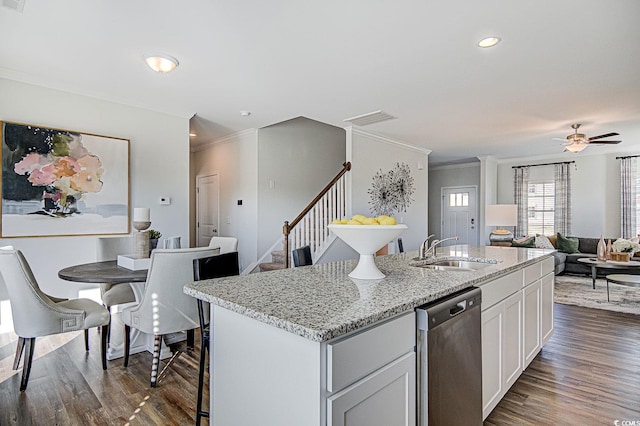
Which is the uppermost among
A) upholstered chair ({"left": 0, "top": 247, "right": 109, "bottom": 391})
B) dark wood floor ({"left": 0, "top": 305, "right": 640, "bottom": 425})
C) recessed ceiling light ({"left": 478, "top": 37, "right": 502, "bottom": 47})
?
recessed ceiling light ({"left": 478, "top": 37, "right": 502, "bottom": 47})

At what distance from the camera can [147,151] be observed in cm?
421

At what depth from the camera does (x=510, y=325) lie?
2166mm

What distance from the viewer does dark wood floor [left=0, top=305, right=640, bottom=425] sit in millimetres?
2049

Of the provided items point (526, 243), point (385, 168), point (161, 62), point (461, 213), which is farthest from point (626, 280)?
point (161, 62)

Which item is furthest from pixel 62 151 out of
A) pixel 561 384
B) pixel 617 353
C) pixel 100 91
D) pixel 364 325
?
pixel 617 353

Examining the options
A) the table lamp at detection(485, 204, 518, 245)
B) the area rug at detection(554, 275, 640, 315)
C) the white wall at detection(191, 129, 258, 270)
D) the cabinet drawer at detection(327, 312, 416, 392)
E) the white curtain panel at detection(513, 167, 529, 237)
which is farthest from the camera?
the white curtain panel at detection(513, 167, 529, 237)

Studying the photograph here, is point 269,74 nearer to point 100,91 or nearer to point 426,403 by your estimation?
point 100,91

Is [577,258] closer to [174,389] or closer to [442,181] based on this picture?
[442,181]

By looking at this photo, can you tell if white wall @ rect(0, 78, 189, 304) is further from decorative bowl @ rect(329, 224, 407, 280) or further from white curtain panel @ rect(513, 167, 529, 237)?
white curtain panel @ rect(513, 167, 529, 237)

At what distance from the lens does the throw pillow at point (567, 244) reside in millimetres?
6820

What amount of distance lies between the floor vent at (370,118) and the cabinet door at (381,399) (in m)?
3.72

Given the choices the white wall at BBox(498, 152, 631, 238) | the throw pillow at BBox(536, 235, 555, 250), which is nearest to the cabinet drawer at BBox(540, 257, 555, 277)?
the throw pillow at BBox(536, 235, 555, 250)

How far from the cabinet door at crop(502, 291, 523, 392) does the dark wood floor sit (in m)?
0.20

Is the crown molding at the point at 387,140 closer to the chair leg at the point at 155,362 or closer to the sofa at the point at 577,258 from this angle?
the sofa at the point at 577,258
